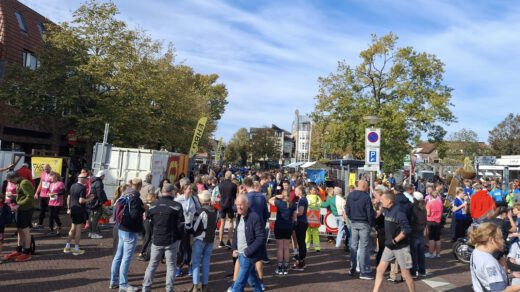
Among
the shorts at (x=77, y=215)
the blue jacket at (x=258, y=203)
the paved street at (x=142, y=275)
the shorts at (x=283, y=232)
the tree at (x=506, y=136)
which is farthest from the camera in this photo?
the tree at (x=506, y=136)

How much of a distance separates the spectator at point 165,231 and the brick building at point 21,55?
21.6 meters

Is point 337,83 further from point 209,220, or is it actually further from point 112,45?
point 209,220

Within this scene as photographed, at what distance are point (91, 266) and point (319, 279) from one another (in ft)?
14.4

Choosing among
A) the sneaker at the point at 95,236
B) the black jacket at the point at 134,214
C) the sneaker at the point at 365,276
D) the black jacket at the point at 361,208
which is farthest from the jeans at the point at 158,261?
the sneaker at the point at 95,236

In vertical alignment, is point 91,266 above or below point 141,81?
below

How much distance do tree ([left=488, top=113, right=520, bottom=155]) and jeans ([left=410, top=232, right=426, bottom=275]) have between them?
58.7 meters

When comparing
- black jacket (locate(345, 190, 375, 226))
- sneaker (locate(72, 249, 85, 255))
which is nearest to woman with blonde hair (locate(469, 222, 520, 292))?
black jacket (locate(345, 190, 375, 226))

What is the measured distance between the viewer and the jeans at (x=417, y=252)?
28.7ft

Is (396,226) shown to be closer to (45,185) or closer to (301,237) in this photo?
(301,237)

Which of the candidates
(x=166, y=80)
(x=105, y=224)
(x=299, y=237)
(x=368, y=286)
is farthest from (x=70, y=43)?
(x=368, y=286)

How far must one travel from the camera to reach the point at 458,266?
10.1 meters

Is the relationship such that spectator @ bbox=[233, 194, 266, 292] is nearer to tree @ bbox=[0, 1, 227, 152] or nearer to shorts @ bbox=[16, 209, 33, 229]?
shorts @ bbox=[16, 209, 33, 229]

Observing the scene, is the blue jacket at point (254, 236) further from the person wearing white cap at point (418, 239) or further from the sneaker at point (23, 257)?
the sneaker at point (23, 257)

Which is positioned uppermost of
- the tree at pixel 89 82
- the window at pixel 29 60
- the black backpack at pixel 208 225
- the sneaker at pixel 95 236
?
the window at pixel 29 60
